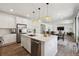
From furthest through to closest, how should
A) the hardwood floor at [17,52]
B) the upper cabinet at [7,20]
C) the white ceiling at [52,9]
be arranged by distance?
the upper cabinet at [7,20]
the hardwood floor at [17,52]
the white ceiling at [52,9]

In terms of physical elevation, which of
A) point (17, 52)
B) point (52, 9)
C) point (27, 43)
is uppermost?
point (52, 9)

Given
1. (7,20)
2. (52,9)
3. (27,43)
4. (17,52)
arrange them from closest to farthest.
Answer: (52,9) < (17,52) < (7,20) < (27,43)

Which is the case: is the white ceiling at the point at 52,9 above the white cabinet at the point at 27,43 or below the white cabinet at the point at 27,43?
above

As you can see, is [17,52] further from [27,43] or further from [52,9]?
[52,9]

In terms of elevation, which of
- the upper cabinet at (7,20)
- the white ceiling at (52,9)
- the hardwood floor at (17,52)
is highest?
the white ceiling at (52,9)

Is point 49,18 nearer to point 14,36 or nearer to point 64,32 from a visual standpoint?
point 64,32

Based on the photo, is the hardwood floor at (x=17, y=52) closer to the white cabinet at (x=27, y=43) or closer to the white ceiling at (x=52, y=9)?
the white cabinet at (x=27, y=43)

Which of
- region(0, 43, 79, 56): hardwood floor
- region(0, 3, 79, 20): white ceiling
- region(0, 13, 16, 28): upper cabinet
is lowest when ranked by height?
region(0, 43, 79, 56): hardwood floor

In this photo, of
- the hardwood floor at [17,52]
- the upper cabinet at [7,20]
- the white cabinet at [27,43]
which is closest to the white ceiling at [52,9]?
the upper cabinet at [7,20]

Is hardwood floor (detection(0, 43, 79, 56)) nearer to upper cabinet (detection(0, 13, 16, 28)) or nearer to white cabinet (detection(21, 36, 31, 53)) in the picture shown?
white cabinet (detection(21, 36, 31, 53))

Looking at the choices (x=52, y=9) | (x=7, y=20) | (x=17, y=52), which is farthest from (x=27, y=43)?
(x=52, y=9)

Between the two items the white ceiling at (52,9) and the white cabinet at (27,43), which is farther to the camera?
the white cabinet at (27,43)

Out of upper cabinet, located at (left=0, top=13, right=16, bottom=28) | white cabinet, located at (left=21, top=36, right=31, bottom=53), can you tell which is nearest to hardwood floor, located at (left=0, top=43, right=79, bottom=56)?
white cabinet, located at (left=21, top=36, right=31, bottom=53)

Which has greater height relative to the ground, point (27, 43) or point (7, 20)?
point (7, 20)
